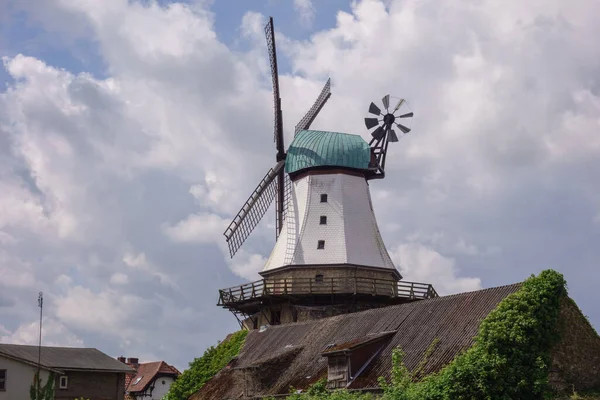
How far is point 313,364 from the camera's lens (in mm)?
34438

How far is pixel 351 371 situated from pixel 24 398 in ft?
82.1

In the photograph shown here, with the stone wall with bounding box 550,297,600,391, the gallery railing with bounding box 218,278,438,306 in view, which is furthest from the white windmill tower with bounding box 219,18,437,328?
the stone wall with bounding box 550,297,600,391

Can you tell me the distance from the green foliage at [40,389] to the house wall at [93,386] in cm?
102

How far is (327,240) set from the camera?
49.2 meters

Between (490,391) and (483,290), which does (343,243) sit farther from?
(490,391)

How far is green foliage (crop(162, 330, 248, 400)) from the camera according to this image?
139ft

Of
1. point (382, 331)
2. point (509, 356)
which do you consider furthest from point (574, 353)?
point (382, 331)

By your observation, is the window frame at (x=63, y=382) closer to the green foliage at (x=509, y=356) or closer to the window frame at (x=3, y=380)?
the window frame at (x=3, y=380)

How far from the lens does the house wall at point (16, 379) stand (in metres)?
48.6

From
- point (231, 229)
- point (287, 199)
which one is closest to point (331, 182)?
point (287, 199)

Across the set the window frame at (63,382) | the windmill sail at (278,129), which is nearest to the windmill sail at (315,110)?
the windmill sail at (278,129)

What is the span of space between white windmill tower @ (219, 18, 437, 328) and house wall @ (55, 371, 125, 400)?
931 cm

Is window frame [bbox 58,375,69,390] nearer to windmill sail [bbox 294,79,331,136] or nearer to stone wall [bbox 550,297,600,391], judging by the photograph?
windmill sail [bbox 294,79,331,136]

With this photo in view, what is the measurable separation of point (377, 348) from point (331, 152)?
66.7ft
